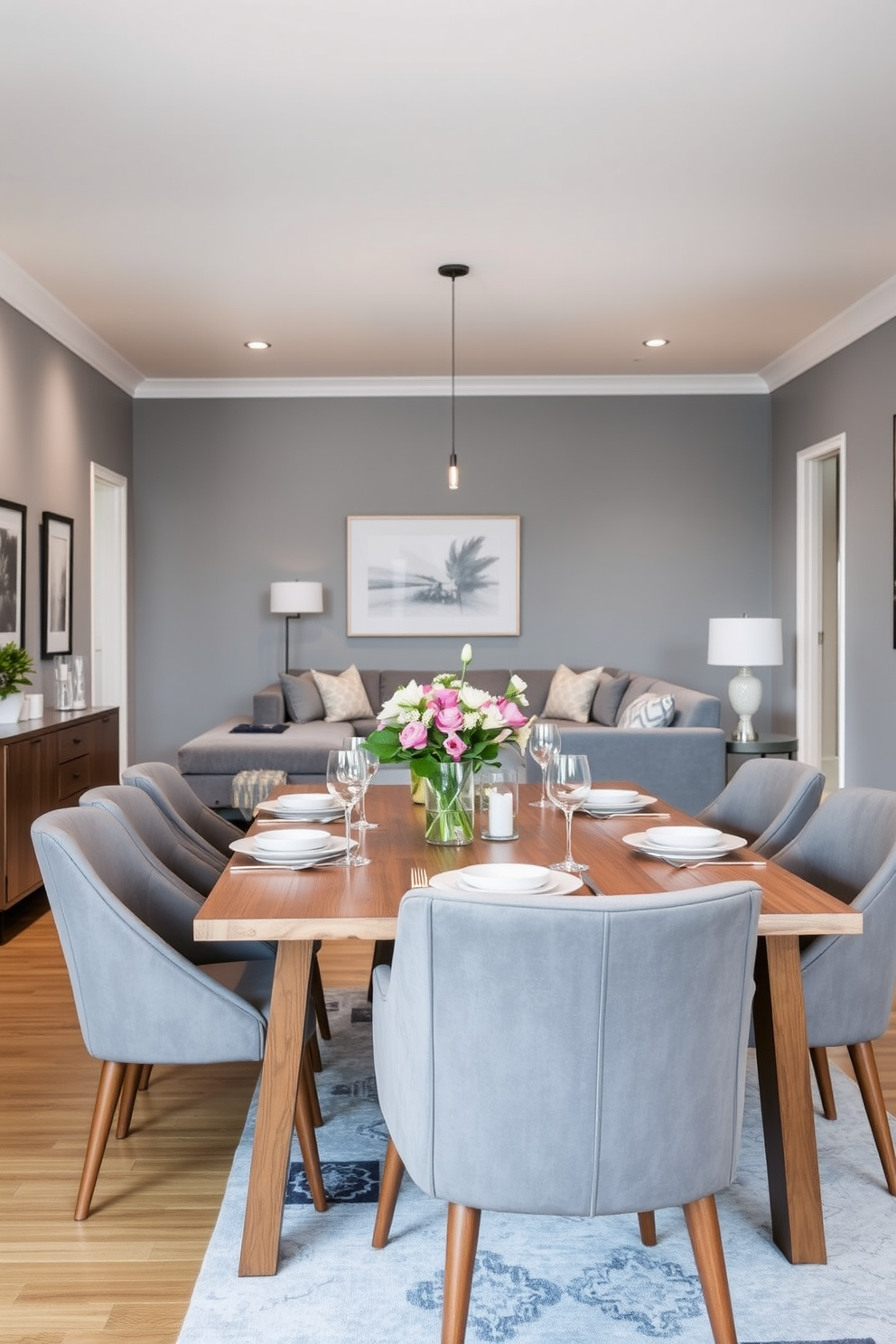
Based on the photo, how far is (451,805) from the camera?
2.43m

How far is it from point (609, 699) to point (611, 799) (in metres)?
4.09

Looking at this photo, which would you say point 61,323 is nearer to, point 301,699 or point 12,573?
point 12,573

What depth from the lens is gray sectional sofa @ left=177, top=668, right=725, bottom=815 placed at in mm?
5137

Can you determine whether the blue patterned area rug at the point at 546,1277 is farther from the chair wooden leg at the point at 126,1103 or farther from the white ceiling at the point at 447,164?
the white ceiling at the point at 447,164

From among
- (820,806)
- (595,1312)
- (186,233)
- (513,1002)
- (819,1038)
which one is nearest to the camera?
(513,1002)

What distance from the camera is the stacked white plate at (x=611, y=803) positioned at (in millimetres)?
2793

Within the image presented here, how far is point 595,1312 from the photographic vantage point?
187 centimetres

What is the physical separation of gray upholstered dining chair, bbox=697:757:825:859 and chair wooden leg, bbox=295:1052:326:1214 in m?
1.17

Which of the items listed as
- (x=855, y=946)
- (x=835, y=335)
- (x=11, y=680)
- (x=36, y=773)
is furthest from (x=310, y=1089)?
(x=835, y=335)

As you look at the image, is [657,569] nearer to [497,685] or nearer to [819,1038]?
[497,685]

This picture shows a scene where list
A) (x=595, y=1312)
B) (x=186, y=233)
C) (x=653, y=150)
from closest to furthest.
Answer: (x=595, y=1312)
(x=653, y=150)
(x=186, y=233)

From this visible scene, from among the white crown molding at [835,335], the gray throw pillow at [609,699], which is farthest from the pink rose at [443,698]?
the gray throw pillow at [609,699]

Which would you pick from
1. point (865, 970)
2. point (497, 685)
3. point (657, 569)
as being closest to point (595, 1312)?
point (865, 970)

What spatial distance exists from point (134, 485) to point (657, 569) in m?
3.53
